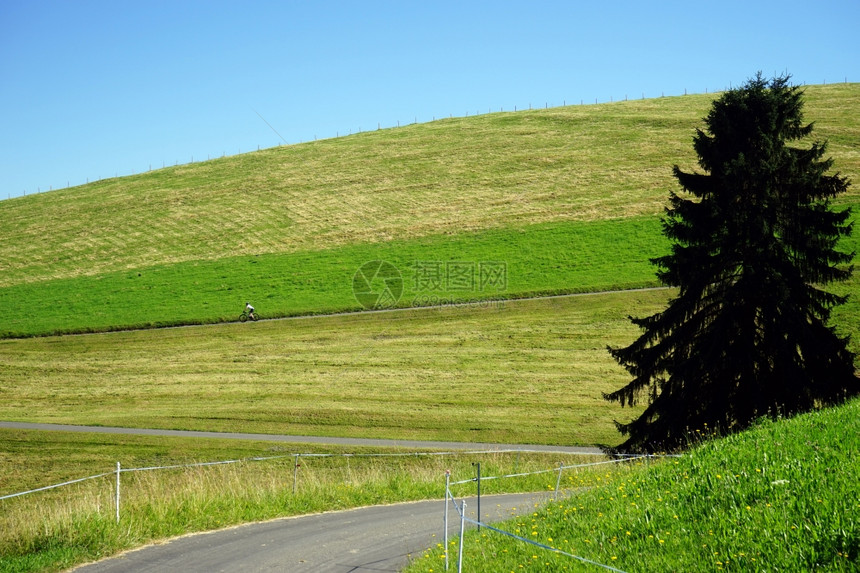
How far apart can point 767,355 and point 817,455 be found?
11.3 meters

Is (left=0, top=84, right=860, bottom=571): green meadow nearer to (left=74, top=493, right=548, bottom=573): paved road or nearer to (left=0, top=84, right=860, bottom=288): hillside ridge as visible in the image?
(left=0, top=84, right=860, bottom=288): hillside ridge

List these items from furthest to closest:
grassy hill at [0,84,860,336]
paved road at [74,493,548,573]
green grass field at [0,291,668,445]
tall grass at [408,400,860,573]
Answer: grassy hill at [0,84,860,336] → green grass field at [0,291,668,445] → paved road at [74,493,548,573] → tall grass at [408,400,860,573]

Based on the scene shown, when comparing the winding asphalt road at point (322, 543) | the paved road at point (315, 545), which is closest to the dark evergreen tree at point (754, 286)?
the winding asphalt road at point (322, 543)

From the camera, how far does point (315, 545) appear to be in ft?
41.3

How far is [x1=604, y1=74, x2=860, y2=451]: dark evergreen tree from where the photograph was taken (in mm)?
19516

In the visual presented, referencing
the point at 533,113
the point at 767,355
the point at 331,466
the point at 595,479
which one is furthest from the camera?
the point at 533,113

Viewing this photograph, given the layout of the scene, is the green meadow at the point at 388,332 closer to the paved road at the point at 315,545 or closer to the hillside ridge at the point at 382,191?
the hillside ridge at the point at 382,191

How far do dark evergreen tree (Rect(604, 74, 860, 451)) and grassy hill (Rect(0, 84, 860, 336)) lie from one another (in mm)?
24644

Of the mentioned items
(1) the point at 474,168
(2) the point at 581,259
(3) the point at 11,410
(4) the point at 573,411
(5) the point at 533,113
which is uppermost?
(5) the point at 533,113

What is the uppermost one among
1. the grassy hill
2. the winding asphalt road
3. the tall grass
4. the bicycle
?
the grassy hill

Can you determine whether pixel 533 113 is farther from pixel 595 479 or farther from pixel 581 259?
pixel 595 479

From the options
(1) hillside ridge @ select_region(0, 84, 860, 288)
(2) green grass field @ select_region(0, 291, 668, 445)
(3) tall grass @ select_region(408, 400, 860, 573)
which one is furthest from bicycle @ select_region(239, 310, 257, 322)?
(3) tall grass @ select_region(408, 400, 860, 573)

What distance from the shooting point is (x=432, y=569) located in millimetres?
9844

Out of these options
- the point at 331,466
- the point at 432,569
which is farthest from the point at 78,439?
the point at 432,569
